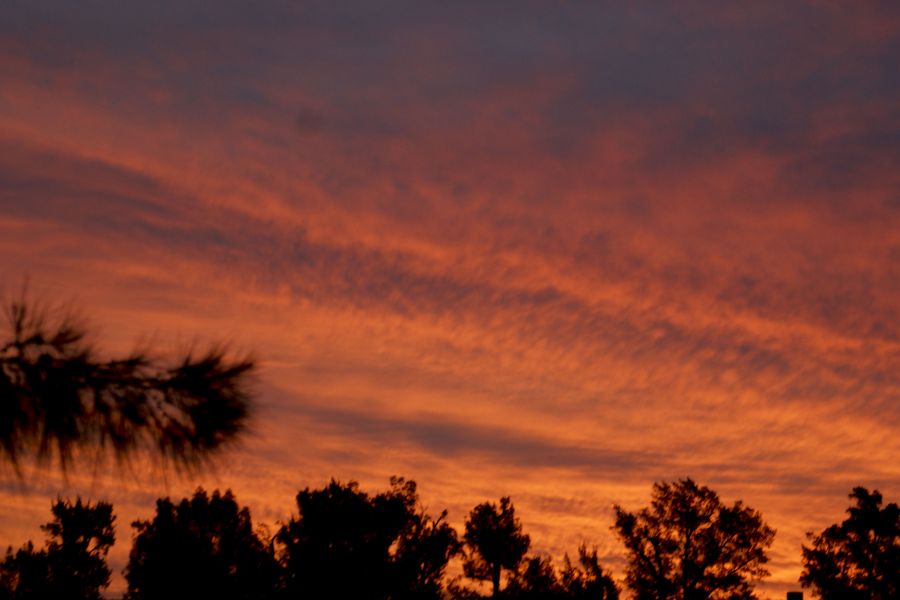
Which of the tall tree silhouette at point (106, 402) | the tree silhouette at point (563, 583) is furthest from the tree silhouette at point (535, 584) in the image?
the tall tree silhouette at point (106, 402)

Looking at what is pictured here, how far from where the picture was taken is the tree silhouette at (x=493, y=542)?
63094mm

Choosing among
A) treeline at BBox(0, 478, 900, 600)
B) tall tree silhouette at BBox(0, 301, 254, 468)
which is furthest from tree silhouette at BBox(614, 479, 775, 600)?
tall tree silhouette at BBox(0, 301, 254, 468)

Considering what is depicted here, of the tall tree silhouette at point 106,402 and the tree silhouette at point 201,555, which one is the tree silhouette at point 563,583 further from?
the tall tree silhouette at point 106,402

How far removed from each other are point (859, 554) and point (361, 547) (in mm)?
28691

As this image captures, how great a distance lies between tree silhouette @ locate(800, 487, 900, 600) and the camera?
2367 inches

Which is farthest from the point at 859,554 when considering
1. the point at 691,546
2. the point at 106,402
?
the point at 106,402

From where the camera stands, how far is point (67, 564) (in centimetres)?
5912

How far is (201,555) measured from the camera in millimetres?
53875

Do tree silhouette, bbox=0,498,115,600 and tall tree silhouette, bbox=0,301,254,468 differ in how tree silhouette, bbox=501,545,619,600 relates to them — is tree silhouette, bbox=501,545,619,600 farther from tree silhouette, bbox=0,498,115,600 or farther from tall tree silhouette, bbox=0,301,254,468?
tall tree silhouette, bbox=0,301,254,468

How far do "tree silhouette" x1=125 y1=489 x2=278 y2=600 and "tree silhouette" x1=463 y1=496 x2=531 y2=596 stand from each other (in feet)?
45.0

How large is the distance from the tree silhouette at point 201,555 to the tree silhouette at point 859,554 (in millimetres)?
30525

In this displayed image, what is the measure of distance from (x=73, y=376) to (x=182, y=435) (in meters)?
0.66

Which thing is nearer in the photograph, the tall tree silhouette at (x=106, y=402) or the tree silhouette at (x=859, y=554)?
the tall tree silhouette at (x=106, y=402)

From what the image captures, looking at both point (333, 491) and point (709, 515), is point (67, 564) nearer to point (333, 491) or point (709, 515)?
point (333, 491)
